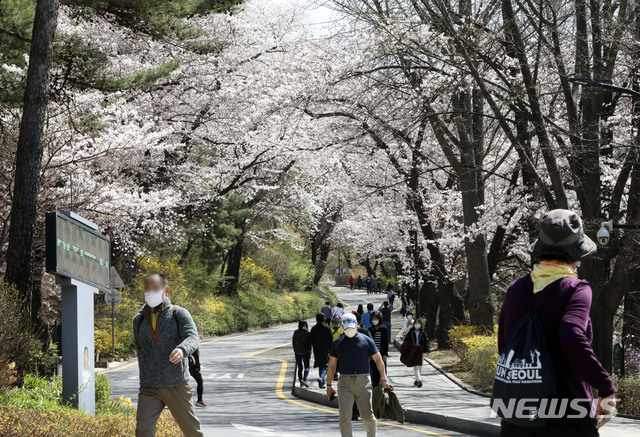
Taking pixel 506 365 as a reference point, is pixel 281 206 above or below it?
above

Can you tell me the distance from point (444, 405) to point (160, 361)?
867 cm

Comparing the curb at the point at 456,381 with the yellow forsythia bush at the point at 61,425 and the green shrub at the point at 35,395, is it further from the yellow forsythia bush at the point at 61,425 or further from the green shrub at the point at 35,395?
the yellow forsythia bush at the point at 61,425

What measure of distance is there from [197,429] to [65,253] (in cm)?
300

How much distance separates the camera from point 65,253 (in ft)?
30.9

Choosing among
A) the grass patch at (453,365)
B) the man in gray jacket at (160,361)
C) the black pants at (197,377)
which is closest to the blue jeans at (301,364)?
the black pants at (197,377)

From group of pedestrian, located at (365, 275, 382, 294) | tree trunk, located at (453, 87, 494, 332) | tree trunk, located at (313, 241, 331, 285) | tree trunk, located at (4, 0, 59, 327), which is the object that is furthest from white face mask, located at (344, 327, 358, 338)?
group of pedestrian, located at (365, 275, 382, 294)

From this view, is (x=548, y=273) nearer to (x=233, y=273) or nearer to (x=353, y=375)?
(x=353, y=375)

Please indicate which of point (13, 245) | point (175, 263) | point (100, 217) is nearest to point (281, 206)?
point (175, 263)

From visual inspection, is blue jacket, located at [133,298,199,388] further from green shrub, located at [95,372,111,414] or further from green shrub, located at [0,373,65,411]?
green shrub, located at [95,372,111,414]

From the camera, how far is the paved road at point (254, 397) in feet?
42.1

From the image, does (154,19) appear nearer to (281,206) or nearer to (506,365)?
(506,365)

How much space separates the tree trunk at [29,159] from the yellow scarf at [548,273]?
9924 millimetres

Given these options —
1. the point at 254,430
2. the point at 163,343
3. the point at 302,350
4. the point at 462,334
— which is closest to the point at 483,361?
the point at 302,350

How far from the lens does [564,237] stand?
150 inches
